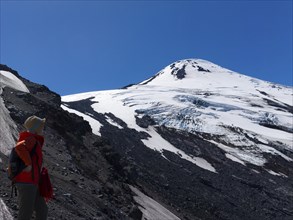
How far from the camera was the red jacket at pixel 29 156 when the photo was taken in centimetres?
607

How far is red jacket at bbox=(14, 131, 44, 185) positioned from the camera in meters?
6.07

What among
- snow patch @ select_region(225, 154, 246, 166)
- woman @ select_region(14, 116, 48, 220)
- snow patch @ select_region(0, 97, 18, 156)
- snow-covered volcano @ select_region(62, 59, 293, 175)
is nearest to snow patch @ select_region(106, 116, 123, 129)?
snow-covered volcano @ select_region(62, 59, 293, 175)

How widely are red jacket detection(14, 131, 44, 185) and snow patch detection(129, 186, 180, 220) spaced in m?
13.1

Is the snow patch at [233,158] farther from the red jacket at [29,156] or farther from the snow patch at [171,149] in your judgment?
the red jacket at [29,156]

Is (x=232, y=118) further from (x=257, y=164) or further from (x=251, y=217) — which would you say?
(x=251, y=217)

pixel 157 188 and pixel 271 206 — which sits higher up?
pixel 271 206

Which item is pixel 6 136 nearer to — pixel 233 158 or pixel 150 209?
pixel 150 209

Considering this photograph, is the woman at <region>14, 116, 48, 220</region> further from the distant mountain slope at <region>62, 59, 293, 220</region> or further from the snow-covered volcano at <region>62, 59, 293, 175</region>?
the snow-covered volcano at <region>62, 59, 293, 175</region>

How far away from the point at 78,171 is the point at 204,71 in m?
142

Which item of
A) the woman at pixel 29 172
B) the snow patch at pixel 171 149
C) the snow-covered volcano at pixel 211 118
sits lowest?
the woman at pixel 29 172

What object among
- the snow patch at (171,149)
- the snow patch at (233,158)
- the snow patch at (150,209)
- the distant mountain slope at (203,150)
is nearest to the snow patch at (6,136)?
the snow patch at (150,209)

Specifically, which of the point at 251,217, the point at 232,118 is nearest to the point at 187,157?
the point at 251,217

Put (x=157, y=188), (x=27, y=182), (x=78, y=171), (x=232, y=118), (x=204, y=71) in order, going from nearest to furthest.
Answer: (x=27, y=182)
(x=78, y=171)
(x=157, y=188)
(x=232, y=118)
(x=204, y=71)

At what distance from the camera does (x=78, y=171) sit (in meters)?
19.0
